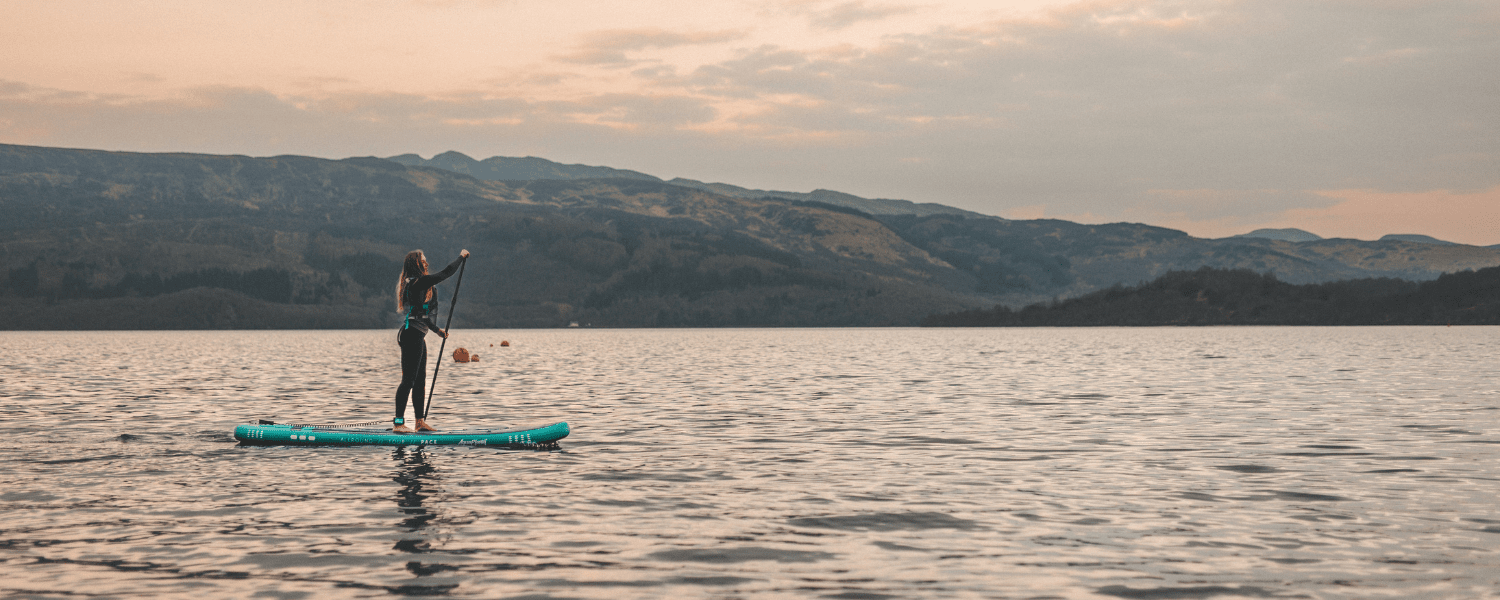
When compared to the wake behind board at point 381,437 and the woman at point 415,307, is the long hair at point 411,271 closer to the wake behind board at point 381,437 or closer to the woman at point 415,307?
the woman at point 415,307

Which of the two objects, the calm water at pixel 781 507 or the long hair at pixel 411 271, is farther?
the long hair at pixel 411 271

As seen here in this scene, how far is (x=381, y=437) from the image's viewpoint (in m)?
26.9

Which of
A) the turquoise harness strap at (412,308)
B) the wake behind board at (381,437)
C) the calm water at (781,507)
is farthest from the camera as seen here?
the wake behind board at (381,437)

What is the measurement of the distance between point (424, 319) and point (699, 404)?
60.0 ft

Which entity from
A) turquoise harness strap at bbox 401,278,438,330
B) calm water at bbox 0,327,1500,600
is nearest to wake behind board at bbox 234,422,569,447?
calm water at bbox 0,327,1500,600

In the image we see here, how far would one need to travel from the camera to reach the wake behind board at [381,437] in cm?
2655

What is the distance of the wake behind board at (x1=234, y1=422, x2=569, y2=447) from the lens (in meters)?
26.5

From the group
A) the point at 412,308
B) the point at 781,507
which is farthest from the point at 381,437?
the point at 781,507

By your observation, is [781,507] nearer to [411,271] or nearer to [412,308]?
[412,308]

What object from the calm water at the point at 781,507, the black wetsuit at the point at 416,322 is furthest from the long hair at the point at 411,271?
the calm water at the point at 781,507

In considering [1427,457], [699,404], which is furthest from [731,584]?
[699,404]

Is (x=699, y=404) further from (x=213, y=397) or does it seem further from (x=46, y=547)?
(x=46, y=547)

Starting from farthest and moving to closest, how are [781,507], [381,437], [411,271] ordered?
[381,437] < [411,271] < [781,507]

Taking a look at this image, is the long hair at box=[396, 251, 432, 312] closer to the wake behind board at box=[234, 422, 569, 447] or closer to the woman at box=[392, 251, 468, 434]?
the woman at box=[392, 251, 468, 434]
